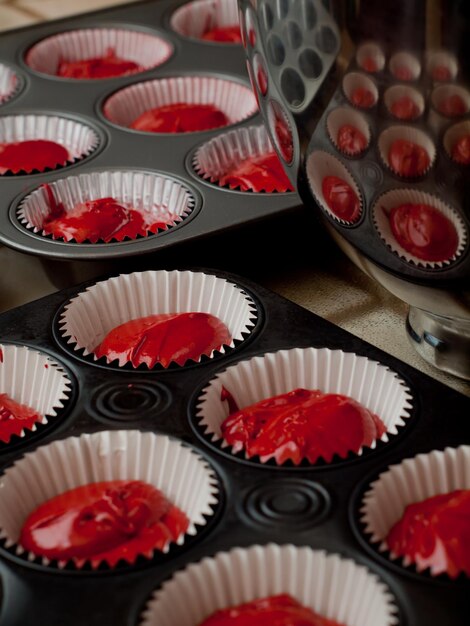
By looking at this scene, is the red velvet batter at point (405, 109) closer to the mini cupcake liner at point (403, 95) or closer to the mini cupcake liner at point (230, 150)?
the mini cupcake liner at point (403, 95)

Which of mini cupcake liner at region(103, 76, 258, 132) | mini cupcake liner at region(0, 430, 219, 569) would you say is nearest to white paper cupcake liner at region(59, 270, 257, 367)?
mini cupcake liner at region(0, 430, 219, 569)

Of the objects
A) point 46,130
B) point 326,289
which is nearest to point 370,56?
point 326,289

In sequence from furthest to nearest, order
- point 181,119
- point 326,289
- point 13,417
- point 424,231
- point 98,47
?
point 98,47
point 181,119
point 326,289
point 13,417
point 424,231

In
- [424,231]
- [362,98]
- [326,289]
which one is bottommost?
[326,289]

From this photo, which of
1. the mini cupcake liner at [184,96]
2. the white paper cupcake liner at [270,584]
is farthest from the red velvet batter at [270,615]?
the mini cupcake liner at [184,96]

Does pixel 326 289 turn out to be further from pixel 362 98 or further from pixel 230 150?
pixel 362 98

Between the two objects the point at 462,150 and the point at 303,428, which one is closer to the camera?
the point at 462,150

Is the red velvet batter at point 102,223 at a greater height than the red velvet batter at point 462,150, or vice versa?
the red velvet batter at point 462,150
